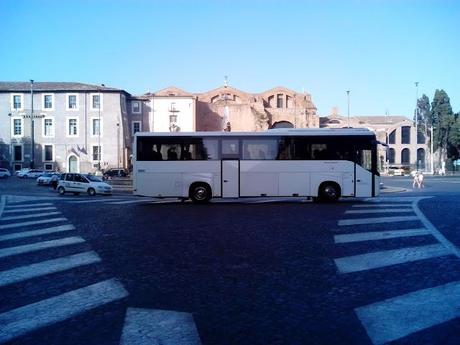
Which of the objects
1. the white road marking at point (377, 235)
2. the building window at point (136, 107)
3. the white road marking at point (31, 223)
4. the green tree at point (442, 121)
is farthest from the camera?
the green tree at point (442, 121)

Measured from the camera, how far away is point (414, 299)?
626 centimetres

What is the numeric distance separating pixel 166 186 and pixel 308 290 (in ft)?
51.3

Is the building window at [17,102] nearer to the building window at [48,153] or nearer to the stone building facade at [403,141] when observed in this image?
the building window at [48,153]

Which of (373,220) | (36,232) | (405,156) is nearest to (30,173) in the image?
(36,232)

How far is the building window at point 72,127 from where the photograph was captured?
7075cm

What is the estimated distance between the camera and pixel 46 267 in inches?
330

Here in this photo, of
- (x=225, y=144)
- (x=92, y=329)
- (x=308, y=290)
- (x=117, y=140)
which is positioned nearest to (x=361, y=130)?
(x=225, y=144)

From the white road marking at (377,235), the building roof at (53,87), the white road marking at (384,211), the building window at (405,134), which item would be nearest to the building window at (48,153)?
the building roof at (53,87)

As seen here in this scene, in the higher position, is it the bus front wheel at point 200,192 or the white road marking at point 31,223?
the bus front wheel at point 200,192

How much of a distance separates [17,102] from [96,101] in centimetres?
1096

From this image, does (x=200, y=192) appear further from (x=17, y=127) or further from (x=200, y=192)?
(x=17, y=127)

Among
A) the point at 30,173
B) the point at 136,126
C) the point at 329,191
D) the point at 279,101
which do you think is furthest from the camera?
the point at 279,101

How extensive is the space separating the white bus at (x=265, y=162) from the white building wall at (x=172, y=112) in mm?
57778

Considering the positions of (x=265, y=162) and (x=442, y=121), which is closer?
(x=265, y=162)
